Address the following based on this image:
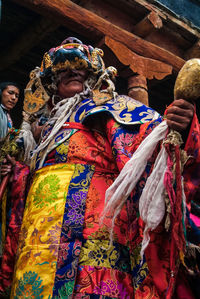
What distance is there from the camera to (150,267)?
1.69 metres

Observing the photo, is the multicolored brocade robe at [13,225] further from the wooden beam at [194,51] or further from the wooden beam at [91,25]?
the wooden beam at [194,51]

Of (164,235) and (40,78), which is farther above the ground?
(40,78)

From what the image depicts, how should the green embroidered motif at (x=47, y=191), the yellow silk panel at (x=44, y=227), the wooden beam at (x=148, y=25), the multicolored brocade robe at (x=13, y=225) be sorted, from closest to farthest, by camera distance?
the yellow silk panel at (x=44, y=227) < the green embroidered motif at (x=47, y=191) < the multicolored brocade robe at (x=13, y=225) < the wooden beam at (x=148, y=25)

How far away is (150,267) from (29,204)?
32.3 inches

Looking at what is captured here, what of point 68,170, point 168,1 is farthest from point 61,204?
point 168,1

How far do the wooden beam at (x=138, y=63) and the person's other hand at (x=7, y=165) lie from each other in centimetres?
231

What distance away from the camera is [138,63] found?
4828 mm

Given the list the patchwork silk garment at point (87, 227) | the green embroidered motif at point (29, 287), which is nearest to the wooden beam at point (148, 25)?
the patchwork silk garment at point (87, 227)

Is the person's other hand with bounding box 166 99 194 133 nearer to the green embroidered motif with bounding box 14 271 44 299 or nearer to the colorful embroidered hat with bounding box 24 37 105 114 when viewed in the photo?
the green embroidered motif with bounding box 14 271 44 299

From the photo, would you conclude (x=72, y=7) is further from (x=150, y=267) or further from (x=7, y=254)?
(x=150, y=267)

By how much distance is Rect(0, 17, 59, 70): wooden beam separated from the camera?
16.4ft

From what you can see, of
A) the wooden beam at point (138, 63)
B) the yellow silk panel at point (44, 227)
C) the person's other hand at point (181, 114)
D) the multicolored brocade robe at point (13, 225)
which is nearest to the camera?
the person's other hand at point (181, 114)

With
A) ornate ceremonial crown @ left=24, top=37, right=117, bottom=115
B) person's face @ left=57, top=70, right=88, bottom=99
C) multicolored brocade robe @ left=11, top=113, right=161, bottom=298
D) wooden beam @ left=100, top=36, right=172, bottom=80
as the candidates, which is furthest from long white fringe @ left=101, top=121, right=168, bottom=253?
wooden beam @ left=100, top=36, right=172, bottom=80

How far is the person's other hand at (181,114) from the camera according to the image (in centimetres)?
163
